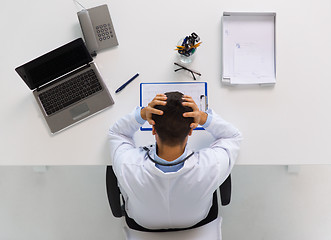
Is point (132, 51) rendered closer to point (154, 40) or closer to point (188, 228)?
point (154, 40)

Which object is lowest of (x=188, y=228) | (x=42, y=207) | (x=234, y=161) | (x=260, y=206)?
(x=260, y=206)

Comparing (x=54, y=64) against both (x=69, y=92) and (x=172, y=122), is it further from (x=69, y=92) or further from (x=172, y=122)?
(x=172, y=122)

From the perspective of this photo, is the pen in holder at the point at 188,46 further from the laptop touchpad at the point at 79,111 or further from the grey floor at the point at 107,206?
the grey floor at the point at 107,206

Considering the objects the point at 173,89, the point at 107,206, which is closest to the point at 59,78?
the point at 173,89

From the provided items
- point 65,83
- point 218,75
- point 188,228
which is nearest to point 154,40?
point 218,75

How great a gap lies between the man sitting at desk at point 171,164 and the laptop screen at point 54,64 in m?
0.30

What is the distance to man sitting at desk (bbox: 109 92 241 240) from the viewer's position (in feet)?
2.97

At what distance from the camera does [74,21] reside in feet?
4.01

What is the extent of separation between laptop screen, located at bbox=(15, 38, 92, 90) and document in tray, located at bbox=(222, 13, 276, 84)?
563mm

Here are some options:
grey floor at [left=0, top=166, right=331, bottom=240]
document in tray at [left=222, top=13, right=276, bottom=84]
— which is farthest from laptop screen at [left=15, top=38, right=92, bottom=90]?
grey floor at [left=0, top=166, right=331, bottom=240]

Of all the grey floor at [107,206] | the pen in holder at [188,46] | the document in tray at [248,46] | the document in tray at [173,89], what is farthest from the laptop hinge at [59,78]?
the grey floor at [107,206]

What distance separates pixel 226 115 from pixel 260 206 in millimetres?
870

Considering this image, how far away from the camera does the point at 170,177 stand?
0.88m

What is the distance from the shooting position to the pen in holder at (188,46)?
3.65 feet
